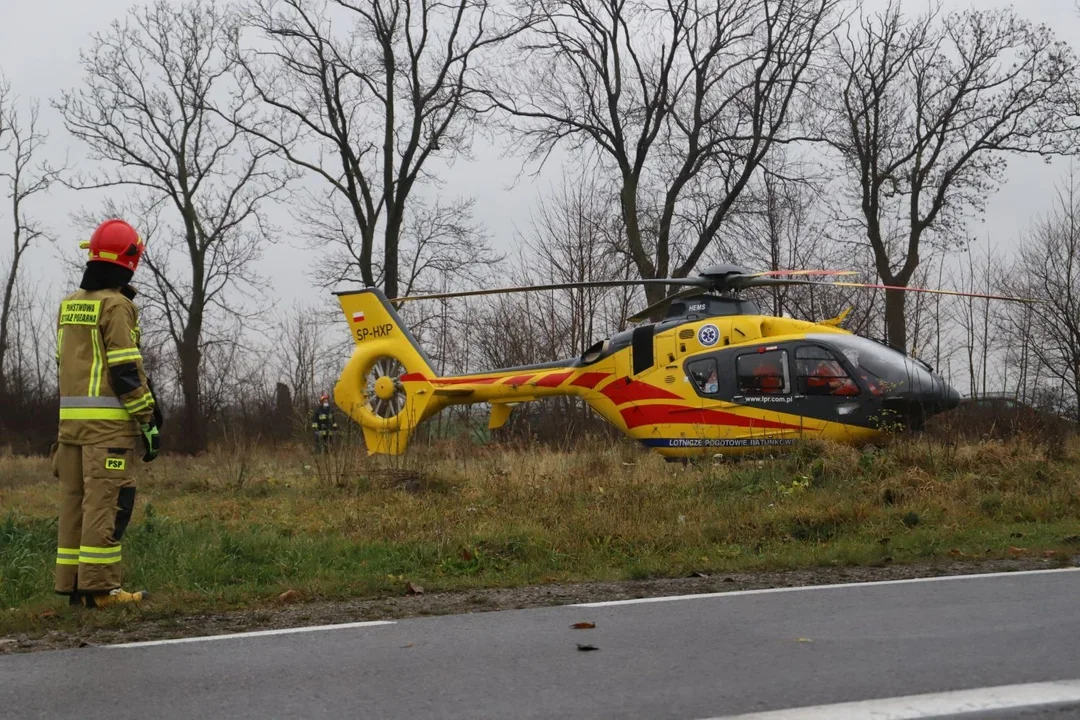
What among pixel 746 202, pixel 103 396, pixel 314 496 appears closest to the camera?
pixel 103 396

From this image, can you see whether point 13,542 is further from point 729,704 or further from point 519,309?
point 519,309

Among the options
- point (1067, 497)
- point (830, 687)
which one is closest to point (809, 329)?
point (1067, 497)

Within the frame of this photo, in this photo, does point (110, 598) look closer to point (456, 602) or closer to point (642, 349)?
point (456, 602)

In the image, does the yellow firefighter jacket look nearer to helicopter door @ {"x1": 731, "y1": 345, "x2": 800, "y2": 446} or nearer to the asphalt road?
the asphalt road

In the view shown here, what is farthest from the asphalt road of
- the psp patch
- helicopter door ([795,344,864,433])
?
the psp patch

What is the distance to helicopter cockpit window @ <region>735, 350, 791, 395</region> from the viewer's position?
15.3 m

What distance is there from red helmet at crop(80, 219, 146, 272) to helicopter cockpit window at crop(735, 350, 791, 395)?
10.2 metres

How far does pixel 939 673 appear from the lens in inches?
173

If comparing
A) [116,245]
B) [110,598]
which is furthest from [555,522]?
[116,245]

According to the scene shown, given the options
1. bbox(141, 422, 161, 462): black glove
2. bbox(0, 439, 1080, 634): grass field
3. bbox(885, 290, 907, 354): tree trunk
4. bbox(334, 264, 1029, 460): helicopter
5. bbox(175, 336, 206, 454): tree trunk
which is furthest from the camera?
bbox(175, 336, 206, 454): tree trunk

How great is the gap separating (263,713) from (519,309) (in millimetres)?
23536

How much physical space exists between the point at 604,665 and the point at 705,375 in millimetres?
11454

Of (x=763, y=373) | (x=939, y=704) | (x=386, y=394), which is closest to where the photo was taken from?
(x=939, y=704)

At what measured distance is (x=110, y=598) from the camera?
675cm
